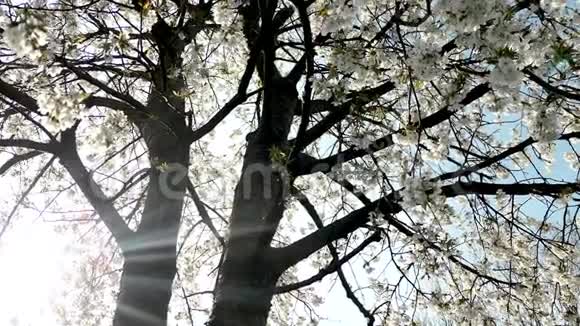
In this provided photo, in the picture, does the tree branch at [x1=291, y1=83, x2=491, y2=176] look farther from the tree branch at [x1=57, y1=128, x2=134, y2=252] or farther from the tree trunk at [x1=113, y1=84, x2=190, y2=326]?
the tree branch at [x1=57, y1=128, x2=134, y2=252]

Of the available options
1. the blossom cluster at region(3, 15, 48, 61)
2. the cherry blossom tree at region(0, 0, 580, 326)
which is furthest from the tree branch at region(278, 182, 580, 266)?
the blossom cluster at region(3, 15, 48, 61)

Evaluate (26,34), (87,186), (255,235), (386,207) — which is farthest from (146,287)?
(26,34)

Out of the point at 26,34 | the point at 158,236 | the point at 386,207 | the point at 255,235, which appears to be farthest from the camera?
the point at 158,236

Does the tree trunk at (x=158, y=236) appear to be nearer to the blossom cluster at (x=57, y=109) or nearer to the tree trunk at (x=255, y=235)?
the tree trunk at (x=255, y=235)

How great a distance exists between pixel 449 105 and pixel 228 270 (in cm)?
146

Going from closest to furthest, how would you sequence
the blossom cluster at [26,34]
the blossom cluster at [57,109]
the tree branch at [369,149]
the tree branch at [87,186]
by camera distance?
1. the blossom cluster at [26,34]
2. the blossom cluster at [57,109]
3. the tree branch at [369,149]
4. the tree branch at [87,186]

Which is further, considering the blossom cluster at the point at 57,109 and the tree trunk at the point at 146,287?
the tree trunk at the point at 146,287

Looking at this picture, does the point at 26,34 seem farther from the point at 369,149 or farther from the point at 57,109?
the point at 369,149

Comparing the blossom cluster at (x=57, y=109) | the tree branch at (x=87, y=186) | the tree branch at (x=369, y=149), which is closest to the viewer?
the blossom cluster at (x=57, y=109)

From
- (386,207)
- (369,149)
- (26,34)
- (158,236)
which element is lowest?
(26,34)

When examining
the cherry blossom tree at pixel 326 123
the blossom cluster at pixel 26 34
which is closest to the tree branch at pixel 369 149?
the cherry blossom tree at pixel 326 123

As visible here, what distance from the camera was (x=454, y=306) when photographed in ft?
12.1

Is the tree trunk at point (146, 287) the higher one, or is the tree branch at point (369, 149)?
the tree branch at point (369, 149)

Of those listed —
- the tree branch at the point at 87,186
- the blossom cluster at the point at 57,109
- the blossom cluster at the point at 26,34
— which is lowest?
the blossom cluster at the point at 26,34
